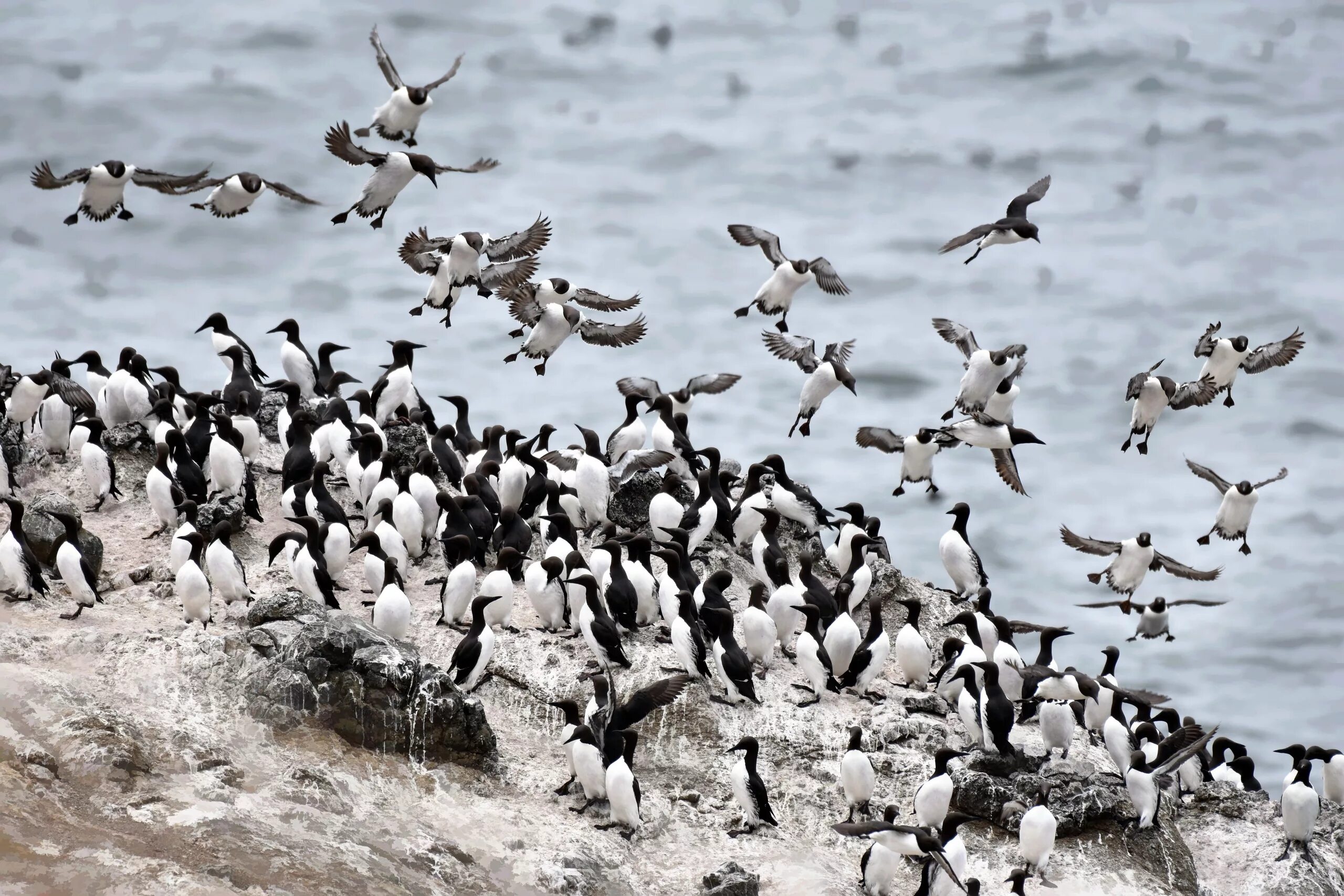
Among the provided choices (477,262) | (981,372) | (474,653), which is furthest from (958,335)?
(474,653)

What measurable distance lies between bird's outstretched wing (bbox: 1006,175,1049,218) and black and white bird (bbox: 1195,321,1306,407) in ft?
8.00

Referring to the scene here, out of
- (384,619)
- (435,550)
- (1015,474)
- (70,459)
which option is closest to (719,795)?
(384,619)

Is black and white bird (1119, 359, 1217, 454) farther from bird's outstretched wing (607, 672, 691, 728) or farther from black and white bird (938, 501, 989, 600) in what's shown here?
bird's outstretched wing (607, 672, 691, 728)

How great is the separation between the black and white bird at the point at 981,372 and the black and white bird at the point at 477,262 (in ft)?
14.8

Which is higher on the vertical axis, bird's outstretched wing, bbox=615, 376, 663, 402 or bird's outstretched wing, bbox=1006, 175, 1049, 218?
bird's outstretched wing, bbox=1006, 175, 1049, 218

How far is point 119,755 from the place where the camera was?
32.6 ft

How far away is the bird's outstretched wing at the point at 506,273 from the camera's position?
16.8 metres

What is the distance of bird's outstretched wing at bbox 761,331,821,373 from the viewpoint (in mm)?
17656

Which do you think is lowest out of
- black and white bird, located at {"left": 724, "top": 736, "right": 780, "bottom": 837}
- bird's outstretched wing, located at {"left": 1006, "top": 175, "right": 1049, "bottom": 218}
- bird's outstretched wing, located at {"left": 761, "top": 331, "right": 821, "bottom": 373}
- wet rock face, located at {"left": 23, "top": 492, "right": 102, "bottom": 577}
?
wet rock face, located at {"left": 23, "top": 492, "right": 102, "bottom": 577}

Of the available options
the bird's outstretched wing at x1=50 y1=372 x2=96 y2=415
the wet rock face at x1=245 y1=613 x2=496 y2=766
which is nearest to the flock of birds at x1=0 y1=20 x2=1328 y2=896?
the bird's outstretched wing at x1=50 y1=372 x2=96 y2=415

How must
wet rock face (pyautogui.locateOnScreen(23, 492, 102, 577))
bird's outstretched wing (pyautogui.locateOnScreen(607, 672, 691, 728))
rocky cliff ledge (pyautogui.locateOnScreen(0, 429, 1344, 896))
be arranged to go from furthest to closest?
wet rock face (pyautogui.locateOnScreen(23, 492, 102, 577))
bird's outstretched wing (pyautogui.locateOnScreen(607, 672, 691, 728))
rocky cliff ledge (pyautogui.locateOnScreen(0, 429, 1344, 896))

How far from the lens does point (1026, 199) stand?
50.8 ft

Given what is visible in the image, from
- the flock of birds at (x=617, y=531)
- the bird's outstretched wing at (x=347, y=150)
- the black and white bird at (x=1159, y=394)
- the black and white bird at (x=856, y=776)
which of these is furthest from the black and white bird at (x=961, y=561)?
the bird's outstretched wing at (x=347, y=150)

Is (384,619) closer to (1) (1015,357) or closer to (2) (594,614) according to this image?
(2) (594,614)
